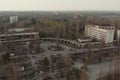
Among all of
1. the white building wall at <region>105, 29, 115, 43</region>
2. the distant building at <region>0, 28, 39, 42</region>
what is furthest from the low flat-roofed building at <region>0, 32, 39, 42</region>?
the white building wall at <region>105, 29, 115, 43</region>

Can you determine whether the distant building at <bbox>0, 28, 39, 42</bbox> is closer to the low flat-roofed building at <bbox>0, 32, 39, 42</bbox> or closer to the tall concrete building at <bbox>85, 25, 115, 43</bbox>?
the low flat-roofed building at <bbox>0, 32, 39, 42</bbox>

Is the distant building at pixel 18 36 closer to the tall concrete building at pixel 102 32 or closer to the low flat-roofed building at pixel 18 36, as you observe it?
the low flat-roofed building at pixel 18 36

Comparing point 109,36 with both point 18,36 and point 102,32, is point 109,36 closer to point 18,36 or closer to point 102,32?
point 102,32

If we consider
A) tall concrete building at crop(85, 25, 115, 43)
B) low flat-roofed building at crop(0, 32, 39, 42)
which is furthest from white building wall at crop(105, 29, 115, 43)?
low flat-roofed building at crop(0, 32, 39, 42)

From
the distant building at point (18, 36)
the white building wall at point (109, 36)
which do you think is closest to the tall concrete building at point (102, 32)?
the white building wall at point (109, 36)

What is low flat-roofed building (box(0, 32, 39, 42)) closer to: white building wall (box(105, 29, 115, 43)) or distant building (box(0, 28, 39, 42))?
distant building (box(0, 28, 39, 42))

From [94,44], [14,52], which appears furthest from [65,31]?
[14,52]

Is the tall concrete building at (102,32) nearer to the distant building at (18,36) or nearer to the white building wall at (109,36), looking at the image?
the white building wall at (109,36)

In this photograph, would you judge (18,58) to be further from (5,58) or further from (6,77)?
(6,77)

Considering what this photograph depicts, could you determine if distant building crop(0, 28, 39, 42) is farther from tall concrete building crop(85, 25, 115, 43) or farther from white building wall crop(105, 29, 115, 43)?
white building wall crop(105, 29, 115, 43)

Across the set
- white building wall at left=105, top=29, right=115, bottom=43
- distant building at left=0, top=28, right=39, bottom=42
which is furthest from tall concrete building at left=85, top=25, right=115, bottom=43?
distant building at left=0, top=28, right=39, bottom=42
